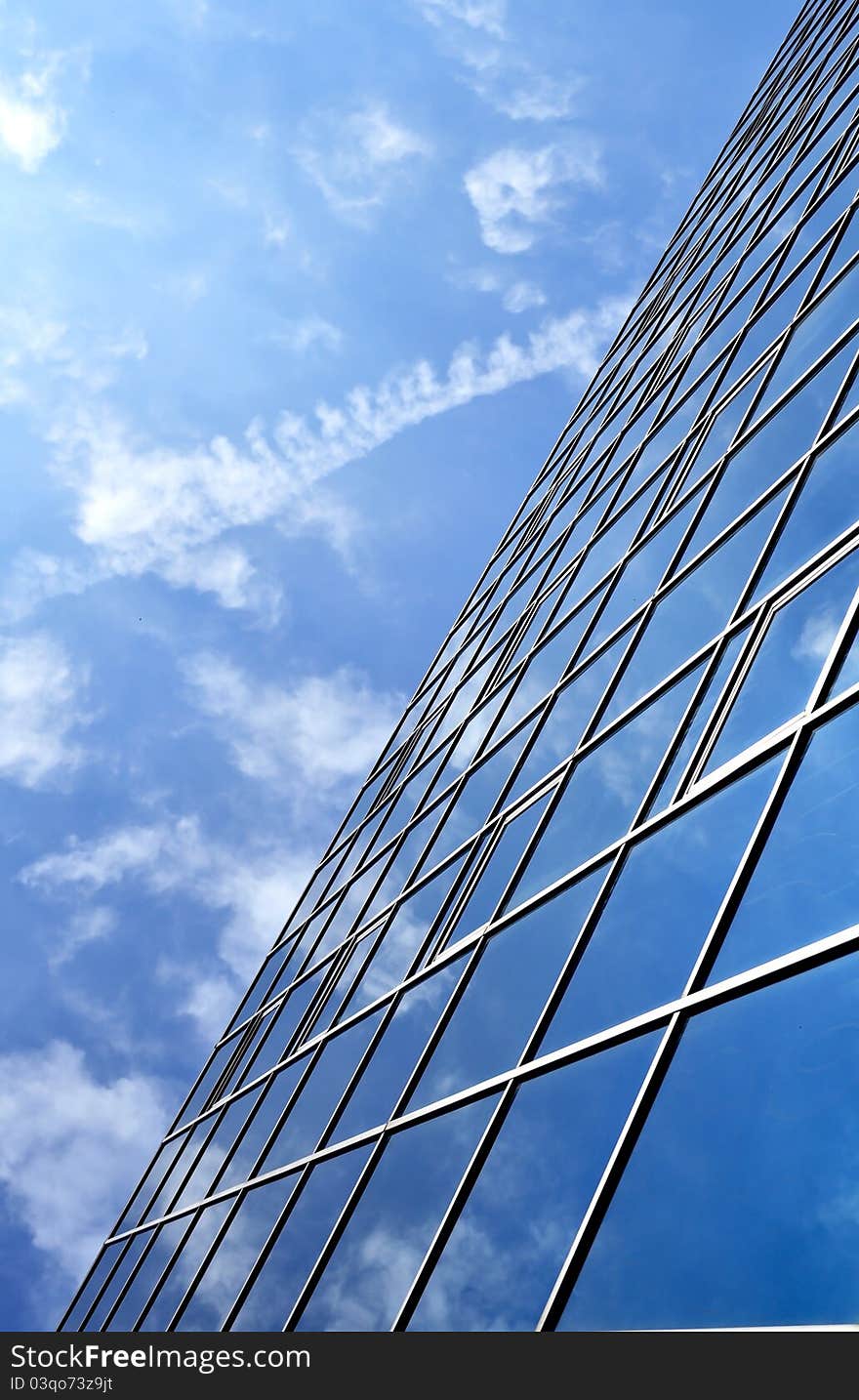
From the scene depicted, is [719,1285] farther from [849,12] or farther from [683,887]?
[849,12]

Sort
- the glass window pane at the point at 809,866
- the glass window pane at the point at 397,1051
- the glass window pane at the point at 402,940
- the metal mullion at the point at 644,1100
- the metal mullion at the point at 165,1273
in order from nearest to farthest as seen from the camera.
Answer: the glass window pane at the point at 809,866
the metal mullion at the point at 644,1100
the glass window pane at the point at 397,1051
the glass window pane at the point at 402,940
the metal mullion at the point at 165,1273

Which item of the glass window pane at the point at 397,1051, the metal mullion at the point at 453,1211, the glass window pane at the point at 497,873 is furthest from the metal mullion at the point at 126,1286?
the metal mullion at the point at 453,1211

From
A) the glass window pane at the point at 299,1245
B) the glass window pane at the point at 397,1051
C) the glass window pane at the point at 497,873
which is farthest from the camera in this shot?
the glass window pane at the point at 497,873

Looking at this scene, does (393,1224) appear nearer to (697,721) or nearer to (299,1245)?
(299,1245)

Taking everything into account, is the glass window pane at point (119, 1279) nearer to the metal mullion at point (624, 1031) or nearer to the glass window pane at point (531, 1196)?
the metal mullion at point (624, 1031)

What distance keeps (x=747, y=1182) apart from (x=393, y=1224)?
7.02m

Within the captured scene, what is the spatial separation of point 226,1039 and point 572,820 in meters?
20.8

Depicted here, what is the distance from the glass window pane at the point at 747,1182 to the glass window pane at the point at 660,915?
1.11m

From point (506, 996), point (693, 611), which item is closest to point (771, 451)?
point (693, 611)

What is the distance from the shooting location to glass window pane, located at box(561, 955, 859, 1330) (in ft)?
19.1

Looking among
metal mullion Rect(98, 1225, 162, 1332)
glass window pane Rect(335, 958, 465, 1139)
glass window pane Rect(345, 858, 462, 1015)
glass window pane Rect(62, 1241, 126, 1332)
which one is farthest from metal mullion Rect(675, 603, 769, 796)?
glass window pane Rect(62, 1241, 126, 1332)

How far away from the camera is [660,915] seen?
971 centimetres

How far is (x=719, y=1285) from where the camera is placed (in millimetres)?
6312

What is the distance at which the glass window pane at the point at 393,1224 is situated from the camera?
1136 cm
